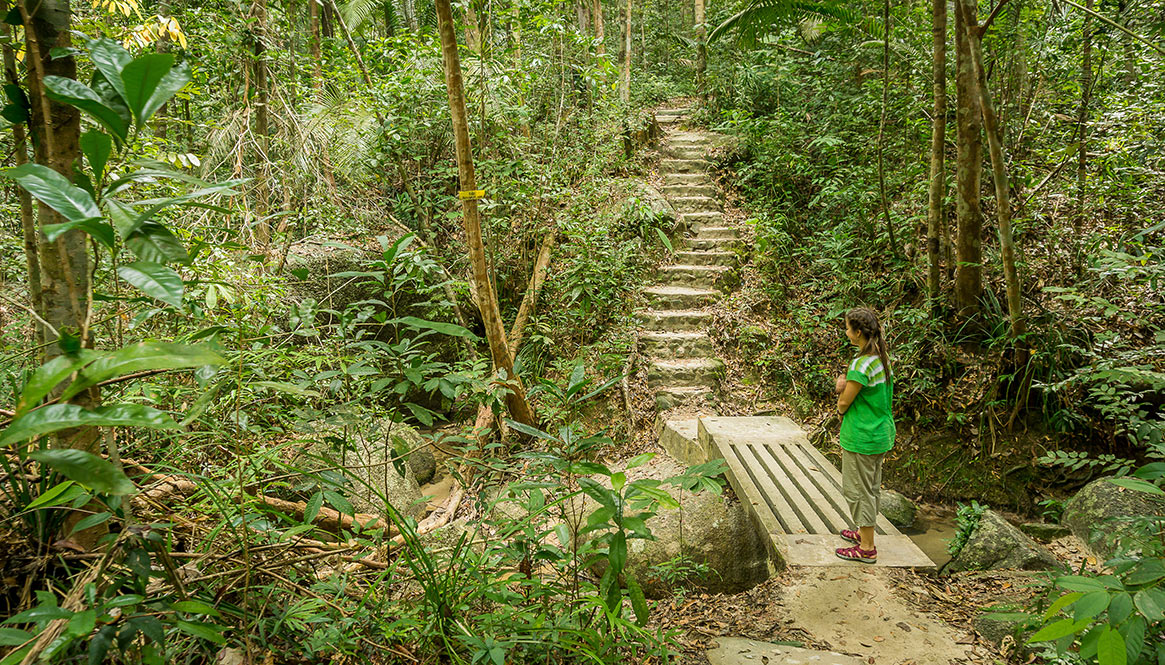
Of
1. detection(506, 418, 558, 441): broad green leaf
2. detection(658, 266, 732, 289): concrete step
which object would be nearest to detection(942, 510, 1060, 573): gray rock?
detection(506, 418, 558, 441): broad green leaf

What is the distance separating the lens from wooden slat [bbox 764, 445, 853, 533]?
3.74m

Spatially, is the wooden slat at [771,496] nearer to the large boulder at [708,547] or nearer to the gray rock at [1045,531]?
the large boulder at [708,547]

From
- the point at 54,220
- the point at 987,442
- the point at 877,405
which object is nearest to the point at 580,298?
the point at 877,405

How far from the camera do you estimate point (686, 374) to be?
241 inches

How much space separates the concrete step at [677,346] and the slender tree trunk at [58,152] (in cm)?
551

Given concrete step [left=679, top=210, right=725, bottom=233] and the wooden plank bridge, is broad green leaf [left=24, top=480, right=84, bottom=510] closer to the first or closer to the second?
the wooden plank bridge

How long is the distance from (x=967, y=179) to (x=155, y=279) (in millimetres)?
5922

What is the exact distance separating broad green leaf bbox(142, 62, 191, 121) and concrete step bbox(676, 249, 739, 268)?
673 centimetres

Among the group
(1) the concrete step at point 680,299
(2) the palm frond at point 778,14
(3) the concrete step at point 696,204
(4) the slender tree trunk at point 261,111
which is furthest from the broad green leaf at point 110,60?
(2) the palm frond at point 778,14

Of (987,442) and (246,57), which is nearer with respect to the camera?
(987,442)

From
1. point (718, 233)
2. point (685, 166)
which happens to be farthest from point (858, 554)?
point (685, 166)

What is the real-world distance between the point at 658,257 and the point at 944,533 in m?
4.55

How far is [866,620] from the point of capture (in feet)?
9.68

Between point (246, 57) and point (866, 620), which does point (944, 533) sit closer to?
point (866, 620)
